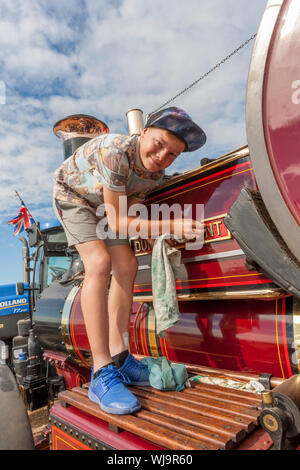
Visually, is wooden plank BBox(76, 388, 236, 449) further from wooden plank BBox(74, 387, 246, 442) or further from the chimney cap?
the chimney cap

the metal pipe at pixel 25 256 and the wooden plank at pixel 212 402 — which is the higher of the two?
the metal pipe at pixel 25 256

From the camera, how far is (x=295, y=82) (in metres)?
0.97

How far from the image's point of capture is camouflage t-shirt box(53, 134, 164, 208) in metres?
1.61

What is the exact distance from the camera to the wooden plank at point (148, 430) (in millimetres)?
1103

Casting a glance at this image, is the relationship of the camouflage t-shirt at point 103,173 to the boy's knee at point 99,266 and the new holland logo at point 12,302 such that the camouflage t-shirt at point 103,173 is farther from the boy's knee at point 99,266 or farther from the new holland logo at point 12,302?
the new holland logo at point 12,302

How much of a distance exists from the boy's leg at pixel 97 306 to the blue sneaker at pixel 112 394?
0.07 m

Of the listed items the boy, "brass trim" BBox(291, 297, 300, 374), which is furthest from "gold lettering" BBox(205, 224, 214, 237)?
"brass trim" BBox(291, 297, 300, 374)

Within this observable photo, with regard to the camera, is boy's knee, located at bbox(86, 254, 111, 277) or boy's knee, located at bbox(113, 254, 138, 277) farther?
boy's knee, located at bbox(113, 254, 138, 277)

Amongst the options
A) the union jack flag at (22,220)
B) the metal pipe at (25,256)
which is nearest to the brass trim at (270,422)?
the metal pipe at (25,256)

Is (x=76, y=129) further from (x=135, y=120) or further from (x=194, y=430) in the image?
(x=194, y=430)

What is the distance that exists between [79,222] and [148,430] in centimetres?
110

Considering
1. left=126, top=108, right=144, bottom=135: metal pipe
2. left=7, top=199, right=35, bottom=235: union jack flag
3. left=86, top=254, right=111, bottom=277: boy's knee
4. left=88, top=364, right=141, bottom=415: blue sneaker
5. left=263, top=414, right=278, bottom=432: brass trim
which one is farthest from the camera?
left=7, top=199, right=35, bottom=235: union jack flag
